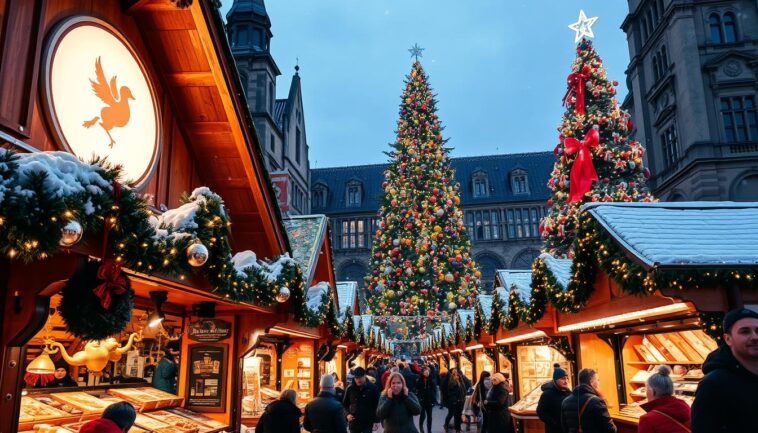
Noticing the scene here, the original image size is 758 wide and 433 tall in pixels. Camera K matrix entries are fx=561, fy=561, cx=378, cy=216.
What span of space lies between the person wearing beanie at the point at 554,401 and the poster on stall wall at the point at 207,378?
441 cm

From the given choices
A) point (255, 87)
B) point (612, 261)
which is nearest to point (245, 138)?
point (612, 261)

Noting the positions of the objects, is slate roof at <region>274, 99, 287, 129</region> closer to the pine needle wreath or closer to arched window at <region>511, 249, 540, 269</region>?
arched window at <region>511, 249, 540, 269</region>

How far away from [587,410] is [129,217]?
5.28m

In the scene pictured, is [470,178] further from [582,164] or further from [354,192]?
[582,164]

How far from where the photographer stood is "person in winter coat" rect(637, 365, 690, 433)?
466 centimetres

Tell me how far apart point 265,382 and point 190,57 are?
7827 mm

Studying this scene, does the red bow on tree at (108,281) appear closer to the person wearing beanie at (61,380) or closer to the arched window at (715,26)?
the person wearing beanie at (61,380)

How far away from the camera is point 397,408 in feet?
23.6

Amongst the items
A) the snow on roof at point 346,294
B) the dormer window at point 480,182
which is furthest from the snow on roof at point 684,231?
the dormer window at point 480,182

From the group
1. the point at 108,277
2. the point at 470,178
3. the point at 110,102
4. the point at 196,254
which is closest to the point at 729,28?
the point at 470,178

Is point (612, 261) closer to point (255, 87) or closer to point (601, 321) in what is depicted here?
point (601, 321)

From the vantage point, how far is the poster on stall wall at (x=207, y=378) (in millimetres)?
7602

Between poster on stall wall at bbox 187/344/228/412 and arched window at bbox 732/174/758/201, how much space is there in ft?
100

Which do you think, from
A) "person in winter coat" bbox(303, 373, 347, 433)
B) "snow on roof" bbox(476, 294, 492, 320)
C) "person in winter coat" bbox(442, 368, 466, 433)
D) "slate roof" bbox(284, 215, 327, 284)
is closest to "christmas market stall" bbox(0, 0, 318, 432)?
"person in winter coat" bbox(303, 373, 347, 433)
